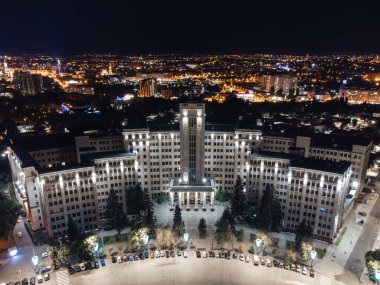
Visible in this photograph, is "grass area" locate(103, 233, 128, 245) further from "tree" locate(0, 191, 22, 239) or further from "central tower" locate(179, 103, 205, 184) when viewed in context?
"central tower" locate(179, 103, 205, 184)

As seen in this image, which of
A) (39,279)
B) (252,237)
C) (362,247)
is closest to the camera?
(39,279)

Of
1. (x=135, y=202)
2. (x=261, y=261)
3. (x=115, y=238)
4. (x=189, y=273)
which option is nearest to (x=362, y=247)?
(x=261, y=261)

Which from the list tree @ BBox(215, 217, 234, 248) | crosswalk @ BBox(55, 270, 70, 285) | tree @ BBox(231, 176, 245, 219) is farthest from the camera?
tree @ BBox(231, 176, 245, 219)

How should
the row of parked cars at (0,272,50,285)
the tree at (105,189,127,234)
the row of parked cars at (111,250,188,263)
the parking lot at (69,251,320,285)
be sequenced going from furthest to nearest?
the tree at (105,189,127,234) < the row of parked cars at (111,250,188,263) < the parking lot at (69,251,320,285) < the row of parked cars at (0,272,50,285)

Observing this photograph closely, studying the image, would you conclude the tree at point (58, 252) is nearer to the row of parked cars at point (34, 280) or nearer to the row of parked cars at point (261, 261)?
the row of parked cars at point (34, 280)

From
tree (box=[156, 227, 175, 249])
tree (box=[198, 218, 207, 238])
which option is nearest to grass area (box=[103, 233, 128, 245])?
tree (box=[156, 227, 175, 249])

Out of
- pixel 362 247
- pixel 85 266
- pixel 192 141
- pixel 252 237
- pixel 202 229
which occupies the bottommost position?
pixel 362 247

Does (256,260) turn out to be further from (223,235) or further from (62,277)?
(62,277)
